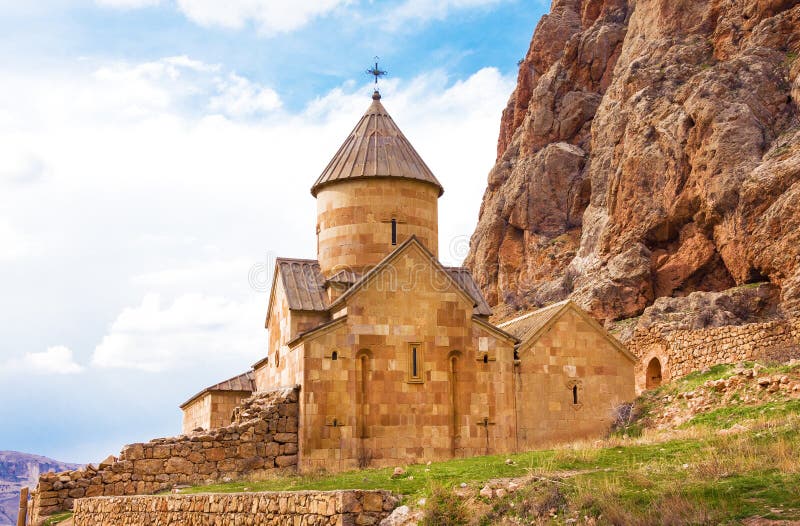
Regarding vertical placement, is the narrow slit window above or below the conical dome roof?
below

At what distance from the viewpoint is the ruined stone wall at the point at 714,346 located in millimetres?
23516

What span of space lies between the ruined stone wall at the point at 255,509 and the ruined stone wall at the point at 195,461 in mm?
2393

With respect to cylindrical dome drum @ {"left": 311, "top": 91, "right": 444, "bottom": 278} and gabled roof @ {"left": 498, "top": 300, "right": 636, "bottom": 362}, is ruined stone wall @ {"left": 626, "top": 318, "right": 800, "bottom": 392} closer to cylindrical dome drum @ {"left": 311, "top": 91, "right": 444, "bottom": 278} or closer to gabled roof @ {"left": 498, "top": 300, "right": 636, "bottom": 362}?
gabled roof @ {"left": 498, "top": 300, "right": 636, "bottom": 362}

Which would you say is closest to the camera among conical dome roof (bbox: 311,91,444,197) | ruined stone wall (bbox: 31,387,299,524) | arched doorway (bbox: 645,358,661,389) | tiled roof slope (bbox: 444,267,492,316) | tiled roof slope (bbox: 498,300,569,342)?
ruined stone wall (bbox: 31,387,299,524)

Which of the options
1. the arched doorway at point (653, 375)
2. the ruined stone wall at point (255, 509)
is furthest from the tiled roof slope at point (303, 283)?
the arched doorway at point (653, 375)

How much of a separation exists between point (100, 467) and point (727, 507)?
38.1ft

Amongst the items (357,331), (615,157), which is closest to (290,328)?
(357,331)

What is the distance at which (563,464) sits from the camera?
10.5m

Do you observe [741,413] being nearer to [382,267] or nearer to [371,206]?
[382,267]

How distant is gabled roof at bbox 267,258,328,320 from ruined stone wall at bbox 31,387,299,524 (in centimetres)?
231

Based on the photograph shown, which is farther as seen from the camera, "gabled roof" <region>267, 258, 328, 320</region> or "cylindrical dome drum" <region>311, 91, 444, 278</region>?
"cylindrical dome drum" <region>311, 91, 444, 278</region>

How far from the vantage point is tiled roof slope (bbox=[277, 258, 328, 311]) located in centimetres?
1853

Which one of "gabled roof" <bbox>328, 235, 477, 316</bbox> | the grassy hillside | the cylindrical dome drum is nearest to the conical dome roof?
the cylindrical dome drum

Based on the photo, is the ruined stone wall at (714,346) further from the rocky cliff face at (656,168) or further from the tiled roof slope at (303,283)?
the tiled roof slope at (303,283)
